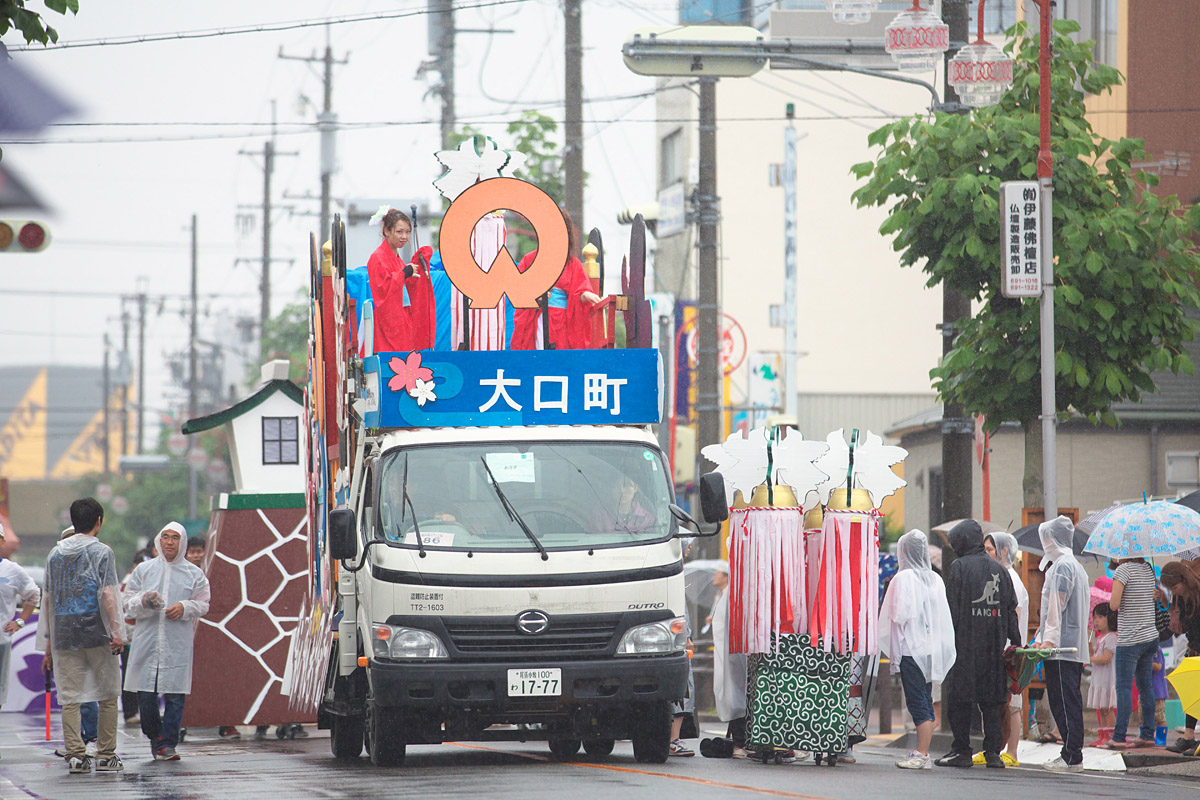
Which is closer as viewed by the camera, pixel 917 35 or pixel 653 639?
pixel 653 639

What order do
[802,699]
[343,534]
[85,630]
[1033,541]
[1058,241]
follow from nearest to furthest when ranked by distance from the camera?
[343,534] < [85,630] < [802,699] < [1058,241] < [1033,541]

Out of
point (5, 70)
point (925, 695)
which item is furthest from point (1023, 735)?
point (5, 70)

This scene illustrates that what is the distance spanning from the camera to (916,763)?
42.1 ft

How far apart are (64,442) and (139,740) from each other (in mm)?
122398

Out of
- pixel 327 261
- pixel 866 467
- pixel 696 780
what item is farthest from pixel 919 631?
pixel 327 261

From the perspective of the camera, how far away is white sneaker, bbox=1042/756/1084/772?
13.1 meters

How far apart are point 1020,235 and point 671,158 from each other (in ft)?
130

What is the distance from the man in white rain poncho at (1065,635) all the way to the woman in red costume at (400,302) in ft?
17.4

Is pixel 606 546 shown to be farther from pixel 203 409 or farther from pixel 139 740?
pixel 203 409

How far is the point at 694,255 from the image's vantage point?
53.1 meters

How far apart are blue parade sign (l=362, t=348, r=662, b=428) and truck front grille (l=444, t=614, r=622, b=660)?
148 cm

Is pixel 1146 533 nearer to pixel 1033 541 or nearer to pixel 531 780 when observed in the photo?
pixel 1033 541

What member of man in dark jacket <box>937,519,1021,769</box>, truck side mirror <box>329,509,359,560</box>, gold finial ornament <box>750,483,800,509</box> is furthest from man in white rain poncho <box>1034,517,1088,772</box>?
truck side mirror <box>329,509,359,560</box>

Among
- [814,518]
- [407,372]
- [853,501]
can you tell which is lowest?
[814,518]
